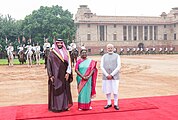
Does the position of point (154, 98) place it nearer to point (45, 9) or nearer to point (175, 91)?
point (175, 91)

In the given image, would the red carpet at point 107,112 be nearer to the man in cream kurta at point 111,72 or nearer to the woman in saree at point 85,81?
the woman in saree at point 85,81

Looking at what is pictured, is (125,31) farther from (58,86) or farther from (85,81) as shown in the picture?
(58,86)

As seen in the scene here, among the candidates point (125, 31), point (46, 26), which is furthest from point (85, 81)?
point (125, 31)

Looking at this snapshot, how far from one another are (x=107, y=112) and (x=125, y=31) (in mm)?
53802

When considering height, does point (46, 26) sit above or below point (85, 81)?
above

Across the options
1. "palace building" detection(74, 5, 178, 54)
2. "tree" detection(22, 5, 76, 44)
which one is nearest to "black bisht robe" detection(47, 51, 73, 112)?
"tree" detection(22, 5, 76, 44)

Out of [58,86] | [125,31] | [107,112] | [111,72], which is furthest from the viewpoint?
[125,31]

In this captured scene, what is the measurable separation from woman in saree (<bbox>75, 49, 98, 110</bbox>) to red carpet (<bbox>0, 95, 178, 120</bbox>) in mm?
213

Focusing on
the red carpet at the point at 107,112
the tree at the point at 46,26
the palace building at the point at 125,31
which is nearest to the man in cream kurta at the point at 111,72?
the red carpet at the point at 107,112

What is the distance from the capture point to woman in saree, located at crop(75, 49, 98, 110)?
254 inches

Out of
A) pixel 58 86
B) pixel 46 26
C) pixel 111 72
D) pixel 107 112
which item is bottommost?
pixel 107 112

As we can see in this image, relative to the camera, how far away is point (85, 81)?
6.49 meters

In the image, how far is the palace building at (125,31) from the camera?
55.8 meters

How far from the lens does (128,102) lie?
731cm
